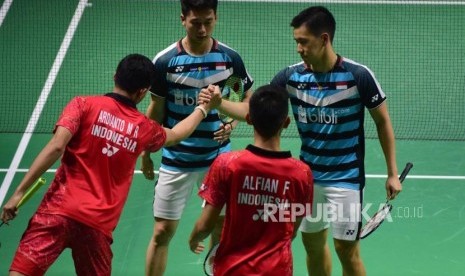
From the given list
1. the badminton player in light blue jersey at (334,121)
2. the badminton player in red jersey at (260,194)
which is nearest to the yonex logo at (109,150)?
the badminton player in red jersey at (260,194)

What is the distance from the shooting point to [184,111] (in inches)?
293

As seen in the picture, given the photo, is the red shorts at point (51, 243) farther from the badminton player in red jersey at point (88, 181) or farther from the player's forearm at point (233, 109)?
the player's forearm at point (233, 109)

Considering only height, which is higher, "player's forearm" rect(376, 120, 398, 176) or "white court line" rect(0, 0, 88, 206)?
"player's forearm" rect(376, 120, 398, 176)

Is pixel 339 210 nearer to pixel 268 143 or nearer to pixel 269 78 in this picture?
pixel 268 143

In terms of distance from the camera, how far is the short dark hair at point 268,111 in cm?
548

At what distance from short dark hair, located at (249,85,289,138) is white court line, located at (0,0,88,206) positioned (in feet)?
15.3

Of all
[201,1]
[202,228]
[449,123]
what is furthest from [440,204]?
[202,228]

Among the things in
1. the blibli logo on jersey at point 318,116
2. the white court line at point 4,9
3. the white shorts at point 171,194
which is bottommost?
the white court line at point 4,9

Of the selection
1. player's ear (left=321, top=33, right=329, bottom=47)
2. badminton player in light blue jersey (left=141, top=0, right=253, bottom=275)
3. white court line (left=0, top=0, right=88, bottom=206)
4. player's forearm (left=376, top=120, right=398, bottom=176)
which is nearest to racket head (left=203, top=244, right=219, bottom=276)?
badminton player in light blue jersey (left=141, top=0, right=253, bottom=275)

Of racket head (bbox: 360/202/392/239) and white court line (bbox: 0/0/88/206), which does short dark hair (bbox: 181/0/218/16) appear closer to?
racket head (bbox: 360/202/392/239)

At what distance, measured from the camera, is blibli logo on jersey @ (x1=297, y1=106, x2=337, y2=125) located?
6852 millimetres

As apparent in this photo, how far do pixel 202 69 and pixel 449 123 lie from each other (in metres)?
4.87

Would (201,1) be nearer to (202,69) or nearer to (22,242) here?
(202,69)

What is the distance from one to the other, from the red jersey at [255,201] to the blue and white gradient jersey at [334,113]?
1332 millimetres
